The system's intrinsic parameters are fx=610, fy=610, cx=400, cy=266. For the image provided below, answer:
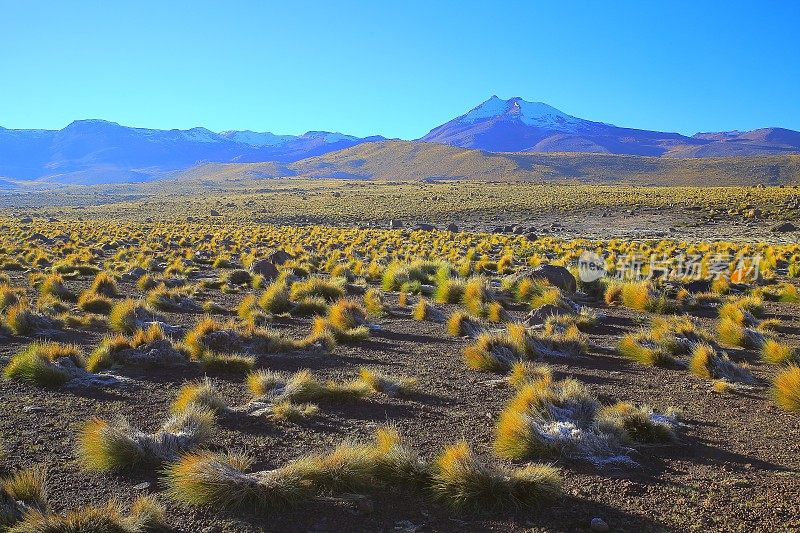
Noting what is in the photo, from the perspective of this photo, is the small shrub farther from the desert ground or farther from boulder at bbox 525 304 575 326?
boulder at bbox 525 304 575 326

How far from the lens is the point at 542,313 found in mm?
10695

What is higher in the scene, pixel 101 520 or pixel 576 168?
pixel 576 168

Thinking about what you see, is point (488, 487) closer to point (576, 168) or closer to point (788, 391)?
point (788, 391)

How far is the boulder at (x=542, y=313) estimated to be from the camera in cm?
1039

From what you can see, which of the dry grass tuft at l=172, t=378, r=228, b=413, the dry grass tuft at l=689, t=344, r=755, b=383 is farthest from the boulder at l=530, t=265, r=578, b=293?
the dry grass tuft at l=172, t=378, r=228, b=413

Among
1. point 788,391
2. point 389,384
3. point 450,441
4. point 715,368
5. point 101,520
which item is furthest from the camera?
point 715,368

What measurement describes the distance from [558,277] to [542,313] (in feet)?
13.3

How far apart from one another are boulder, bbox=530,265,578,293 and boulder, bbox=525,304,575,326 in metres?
3.37

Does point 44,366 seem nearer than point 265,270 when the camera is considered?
Yes

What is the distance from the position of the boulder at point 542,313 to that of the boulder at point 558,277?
3373 millimetres

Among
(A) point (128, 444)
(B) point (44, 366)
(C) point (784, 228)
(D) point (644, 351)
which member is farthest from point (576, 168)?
(A) point (128, 444)

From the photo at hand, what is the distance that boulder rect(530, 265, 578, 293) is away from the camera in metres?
14.3

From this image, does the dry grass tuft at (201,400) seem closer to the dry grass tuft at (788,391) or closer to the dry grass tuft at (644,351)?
the dry grass tuft at (644,351)

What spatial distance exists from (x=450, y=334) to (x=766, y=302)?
771 cm
